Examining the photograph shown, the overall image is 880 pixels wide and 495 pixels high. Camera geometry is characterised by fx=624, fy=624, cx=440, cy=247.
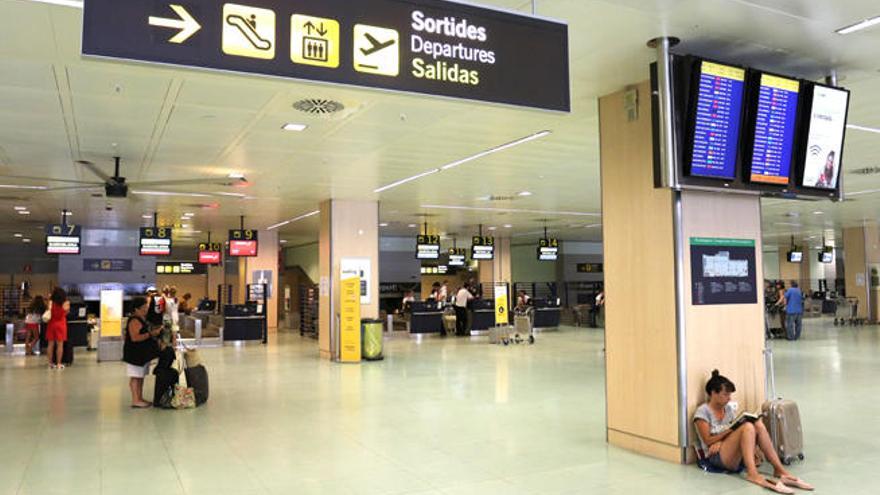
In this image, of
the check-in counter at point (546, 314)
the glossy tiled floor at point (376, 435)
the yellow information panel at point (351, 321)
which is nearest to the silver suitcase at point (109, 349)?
the glossy tiled floor at point (376, 435)

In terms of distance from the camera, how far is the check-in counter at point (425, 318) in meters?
19.5

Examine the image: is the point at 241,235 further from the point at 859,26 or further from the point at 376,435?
the point at 859,26

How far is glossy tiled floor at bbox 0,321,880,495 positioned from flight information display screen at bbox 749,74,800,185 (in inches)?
95.4

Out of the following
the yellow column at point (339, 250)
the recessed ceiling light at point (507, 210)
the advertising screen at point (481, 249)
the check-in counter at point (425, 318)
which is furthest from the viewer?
the advertising screen at point (481, 249)

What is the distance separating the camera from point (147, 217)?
17.7 meters

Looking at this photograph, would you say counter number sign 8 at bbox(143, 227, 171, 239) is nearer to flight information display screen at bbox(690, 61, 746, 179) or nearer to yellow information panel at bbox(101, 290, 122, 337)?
yellow information panel at bbox(101, 290, 122, 337)

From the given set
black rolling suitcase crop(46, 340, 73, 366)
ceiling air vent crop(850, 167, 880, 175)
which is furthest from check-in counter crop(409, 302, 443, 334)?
ceiling air vent crop(850, 167, 880, 175)

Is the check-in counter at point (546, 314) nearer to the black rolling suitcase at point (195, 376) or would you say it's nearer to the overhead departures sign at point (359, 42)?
the black rolling suitcase at point (195, 376)

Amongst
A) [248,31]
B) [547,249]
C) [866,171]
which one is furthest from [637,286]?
[547,249]

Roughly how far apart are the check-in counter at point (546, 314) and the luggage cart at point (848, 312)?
10012mm

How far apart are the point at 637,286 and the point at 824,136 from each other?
194 cm

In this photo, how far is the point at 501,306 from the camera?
18.3 metres

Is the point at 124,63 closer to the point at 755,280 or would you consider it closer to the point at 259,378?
the point at 755,280

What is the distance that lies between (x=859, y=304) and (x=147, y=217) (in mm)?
24248
